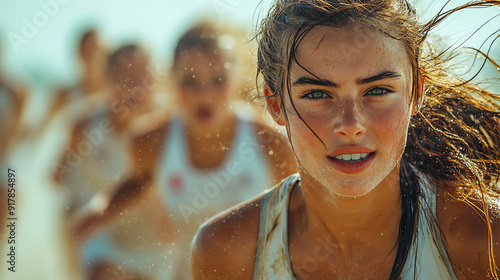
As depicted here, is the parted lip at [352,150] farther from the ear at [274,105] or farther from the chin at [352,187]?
the ear at [274,105]

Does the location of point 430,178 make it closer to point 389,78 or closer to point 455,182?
point 455,182

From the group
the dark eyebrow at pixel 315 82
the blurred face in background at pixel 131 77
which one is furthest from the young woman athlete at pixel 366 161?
the blurred face in background at pixel 131 77

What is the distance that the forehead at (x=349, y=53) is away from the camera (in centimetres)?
186

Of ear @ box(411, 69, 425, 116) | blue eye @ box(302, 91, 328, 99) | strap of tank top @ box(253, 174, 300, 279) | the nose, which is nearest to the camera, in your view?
the nose

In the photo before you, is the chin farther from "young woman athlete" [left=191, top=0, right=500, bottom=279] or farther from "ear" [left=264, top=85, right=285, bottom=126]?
"ear" [left=264, top=85, right=285, bottom=126]

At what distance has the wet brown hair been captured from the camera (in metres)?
1.97

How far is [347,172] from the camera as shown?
1888 millimetres

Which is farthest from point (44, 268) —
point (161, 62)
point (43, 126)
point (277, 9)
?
point (277, 9)

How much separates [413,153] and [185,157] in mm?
1826

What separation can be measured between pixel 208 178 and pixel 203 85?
0.57 m

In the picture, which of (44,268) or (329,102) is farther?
(44,268)

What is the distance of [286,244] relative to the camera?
222 cm

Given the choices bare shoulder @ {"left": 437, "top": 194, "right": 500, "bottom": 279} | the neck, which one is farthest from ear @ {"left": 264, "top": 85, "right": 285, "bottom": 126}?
bare shoulder @ {"left": 437, "top": 194, "right": 500, "bottom": 279}

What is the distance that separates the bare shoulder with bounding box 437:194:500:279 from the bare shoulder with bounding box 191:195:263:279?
2.34 feet
